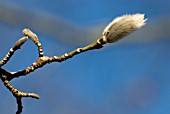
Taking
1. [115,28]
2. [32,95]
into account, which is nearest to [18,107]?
[32,95]

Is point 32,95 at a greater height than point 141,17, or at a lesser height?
lesser

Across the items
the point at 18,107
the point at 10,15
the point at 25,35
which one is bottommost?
the point at 18,107

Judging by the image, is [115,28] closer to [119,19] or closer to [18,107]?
[119,19]

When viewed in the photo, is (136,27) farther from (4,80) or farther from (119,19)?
(4,80)

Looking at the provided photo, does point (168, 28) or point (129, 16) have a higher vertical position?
point (168, 28)

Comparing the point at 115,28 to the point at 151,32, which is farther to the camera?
the point at 151,32

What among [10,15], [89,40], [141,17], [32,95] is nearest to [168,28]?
[89,40]
